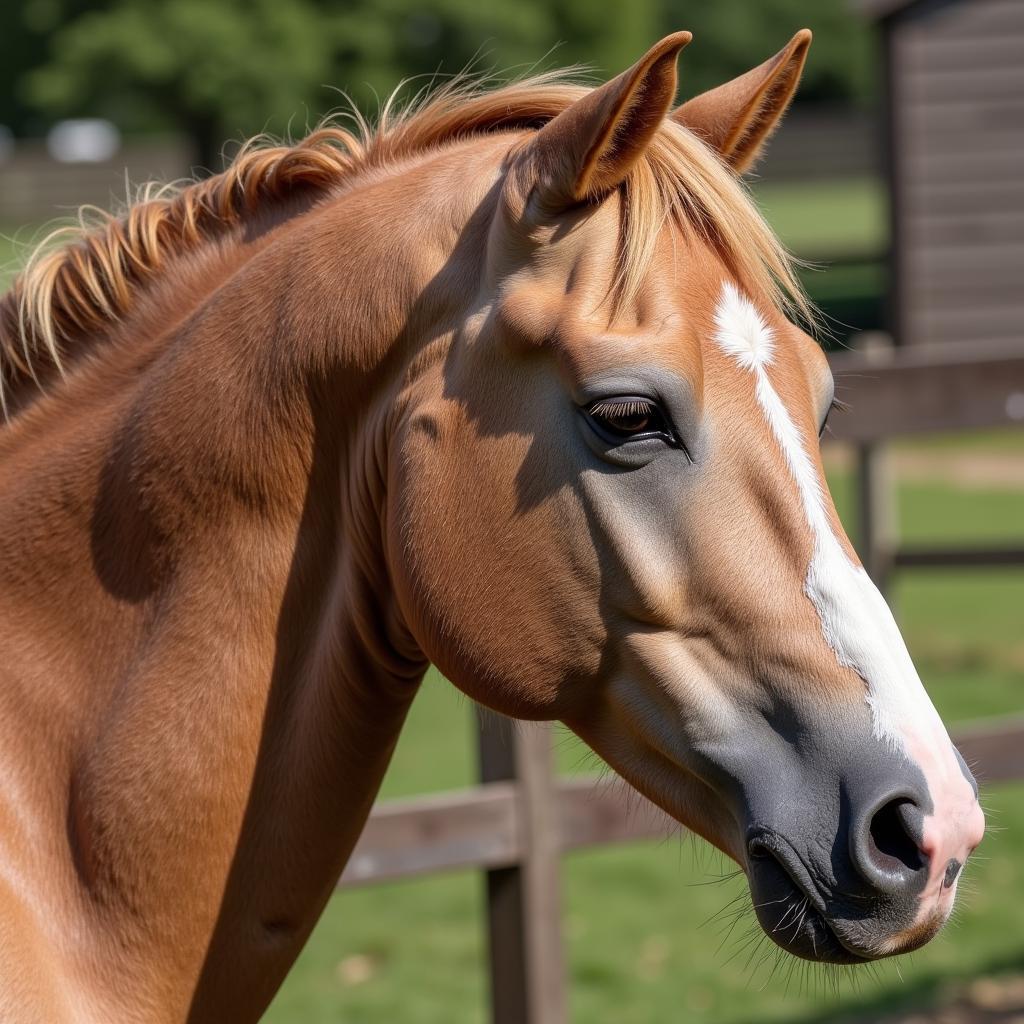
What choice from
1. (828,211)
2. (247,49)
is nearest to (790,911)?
(247,49)

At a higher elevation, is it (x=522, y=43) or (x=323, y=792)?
(x=323, y=792)

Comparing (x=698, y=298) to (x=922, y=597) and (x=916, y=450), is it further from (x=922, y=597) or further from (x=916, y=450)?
(x=916, y=450)

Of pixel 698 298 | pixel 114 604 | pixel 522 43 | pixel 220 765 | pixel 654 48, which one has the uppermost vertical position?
pixel 654 48

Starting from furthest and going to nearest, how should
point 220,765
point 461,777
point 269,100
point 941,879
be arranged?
point 269,100 < point 461,777 < point 220,765 < point 941,879

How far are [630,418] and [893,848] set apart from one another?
0.62 meters

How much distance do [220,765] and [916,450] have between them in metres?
18.1

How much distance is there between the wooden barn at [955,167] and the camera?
1344 centimetres

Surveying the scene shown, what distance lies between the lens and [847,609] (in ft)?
5.50

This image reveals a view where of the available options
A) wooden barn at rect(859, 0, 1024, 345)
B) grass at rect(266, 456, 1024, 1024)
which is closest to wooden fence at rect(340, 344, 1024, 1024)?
grass at rect(266, 456, 1024, 1024)

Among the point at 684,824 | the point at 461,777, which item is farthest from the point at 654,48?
the point at 461,777

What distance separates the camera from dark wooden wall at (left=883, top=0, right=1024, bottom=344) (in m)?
13.4

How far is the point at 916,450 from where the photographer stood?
18891 mm

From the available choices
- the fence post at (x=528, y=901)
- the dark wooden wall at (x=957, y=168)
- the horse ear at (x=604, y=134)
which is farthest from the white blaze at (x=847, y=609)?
the dark wooden wall at (x=957, y=168)

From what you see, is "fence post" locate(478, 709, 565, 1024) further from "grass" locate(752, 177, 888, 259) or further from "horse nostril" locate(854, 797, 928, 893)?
"grass" locate(752, 177, 888, 259)
